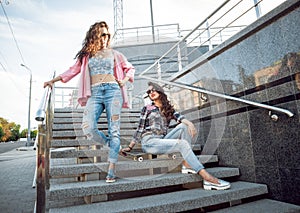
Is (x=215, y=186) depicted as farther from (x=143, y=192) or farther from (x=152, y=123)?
(x=152, y=123)

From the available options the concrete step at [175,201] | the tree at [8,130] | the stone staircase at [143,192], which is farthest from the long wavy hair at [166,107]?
the tree at [8,130]

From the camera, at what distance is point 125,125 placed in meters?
3.52

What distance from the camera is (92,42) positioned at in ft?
6.31

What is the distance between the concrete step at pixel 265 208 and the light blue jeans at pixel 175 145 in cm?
42

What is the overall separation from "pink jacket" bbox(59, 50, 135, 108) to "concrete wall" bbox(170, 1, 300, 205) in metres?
1.22

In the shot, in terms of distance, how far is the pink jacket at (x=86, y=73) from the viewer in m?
1.88

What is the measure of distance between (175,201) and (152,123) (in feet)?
2.76

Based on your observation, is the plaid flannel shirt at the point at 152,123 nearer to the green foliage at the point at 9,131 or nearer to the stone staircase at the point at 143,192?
the stone staircase at the point at 143,192

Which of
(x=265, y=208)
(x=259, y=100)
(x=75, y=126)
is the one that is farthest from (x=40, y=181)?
(x=259, y=100)

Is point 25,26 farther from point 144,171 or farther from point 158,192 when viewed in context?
point 158,192

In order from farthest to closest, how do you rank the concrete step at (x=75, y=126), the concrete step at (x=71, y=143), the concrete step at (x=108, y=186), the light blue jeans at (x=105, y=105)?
the concrete step at (x=75, y=126) → the concrete step at (x=71, y=143) → the light blue jeans at (x=105, y=105) → the concrete step at (x=108, y=186)

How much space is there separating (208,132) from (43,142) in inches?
78.7

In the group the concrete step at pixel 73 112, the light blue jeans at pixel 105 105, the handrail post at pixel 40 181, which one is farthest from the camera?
the concrete step at pixel 73 112

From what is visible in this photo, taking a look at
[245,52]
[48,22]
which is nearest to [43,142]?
[48,22]
